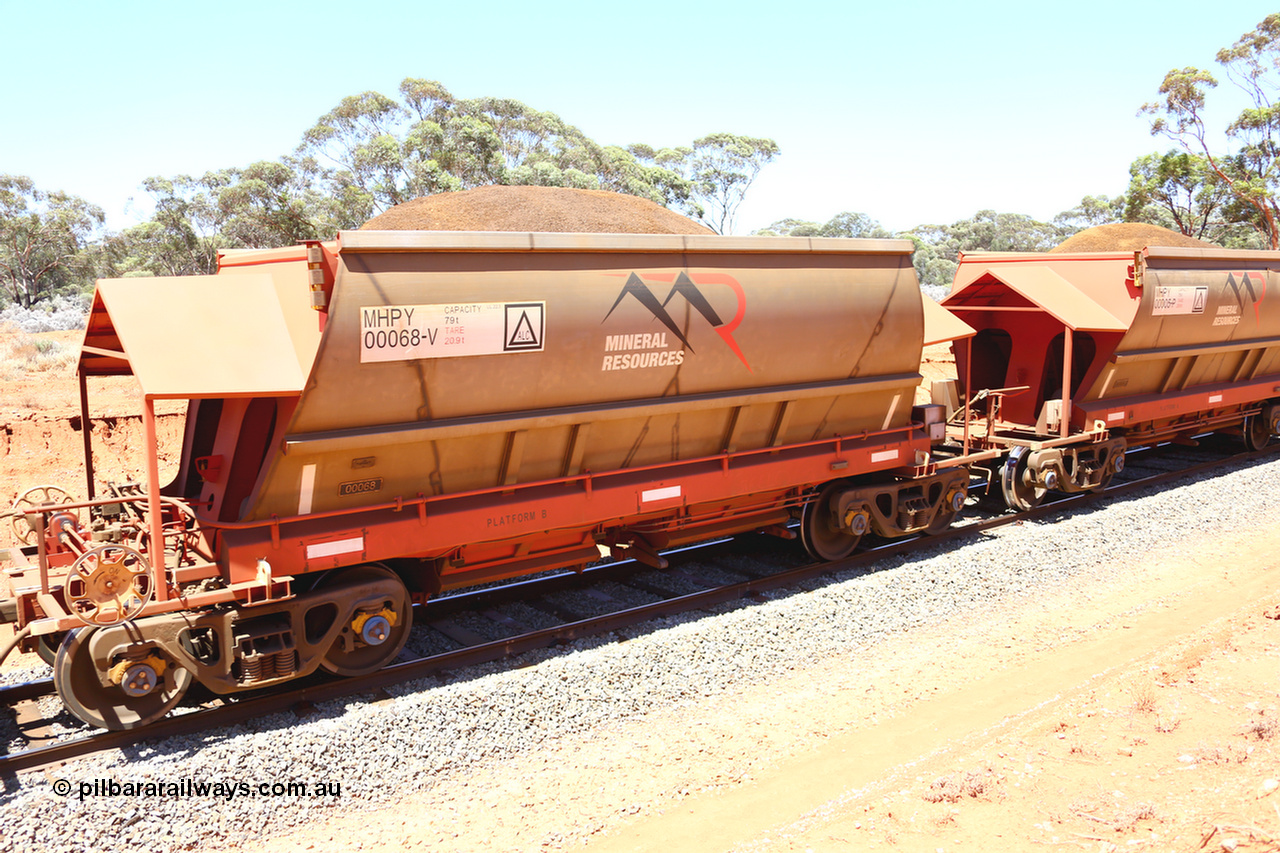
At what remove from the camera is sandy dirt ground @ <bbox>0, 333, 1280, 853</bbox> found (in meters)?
5.44

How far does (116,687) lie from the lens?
6590mm

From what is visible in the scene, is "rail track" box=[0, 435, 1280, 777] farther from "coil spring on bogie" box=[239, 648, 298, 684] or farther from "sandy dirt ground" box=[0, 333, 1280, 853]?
"sandy dirt ground" box=[0, 333, 1280, 853]

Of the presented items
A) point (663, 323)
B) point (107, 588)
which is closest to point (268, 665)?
point (107, 588)

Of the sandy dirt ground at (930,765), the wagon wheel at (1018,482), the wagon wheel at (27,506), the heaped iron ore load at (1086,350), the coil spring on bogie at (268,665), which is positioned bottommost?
the sandy dirt ground at (930,765)

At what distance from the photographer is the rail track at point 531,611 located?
22.2 feet

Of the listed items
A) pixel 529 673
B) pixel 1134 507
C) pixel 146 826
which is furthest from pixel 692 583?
pixel 1134 507

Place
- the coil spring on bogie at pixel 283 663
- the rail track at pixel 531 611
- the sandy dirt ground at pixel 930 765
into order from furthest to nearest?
1. the coil spring on bogie at pixel 283 663
2. the rail track at pixel 531 611
3. the sandy dirt ground at pixel 930 765

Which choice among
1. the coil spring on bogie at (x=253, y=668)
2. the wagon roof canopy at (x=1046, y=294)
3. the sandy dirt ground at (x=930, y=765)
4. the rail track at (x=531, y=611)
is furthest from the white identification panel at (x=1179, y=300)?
the coil spring on bogie at (x=253, y=668)

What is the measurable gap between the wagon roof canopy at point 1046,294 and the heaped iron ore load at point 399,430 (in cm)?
394

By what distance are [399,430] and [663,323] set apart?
267cm

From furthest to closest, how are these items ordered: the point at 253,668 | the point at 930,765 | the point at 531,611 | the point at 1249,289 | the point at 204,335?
1. the point at 1249,289
2. the point at 531,611
3. the point at 253,668
4. the point at 204,335
5. the point at 930,765

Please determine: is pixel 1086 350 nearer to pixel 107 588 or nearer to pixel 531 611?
pixel 531 611

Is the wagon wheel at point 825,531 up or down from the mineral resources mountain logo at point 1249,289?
down
